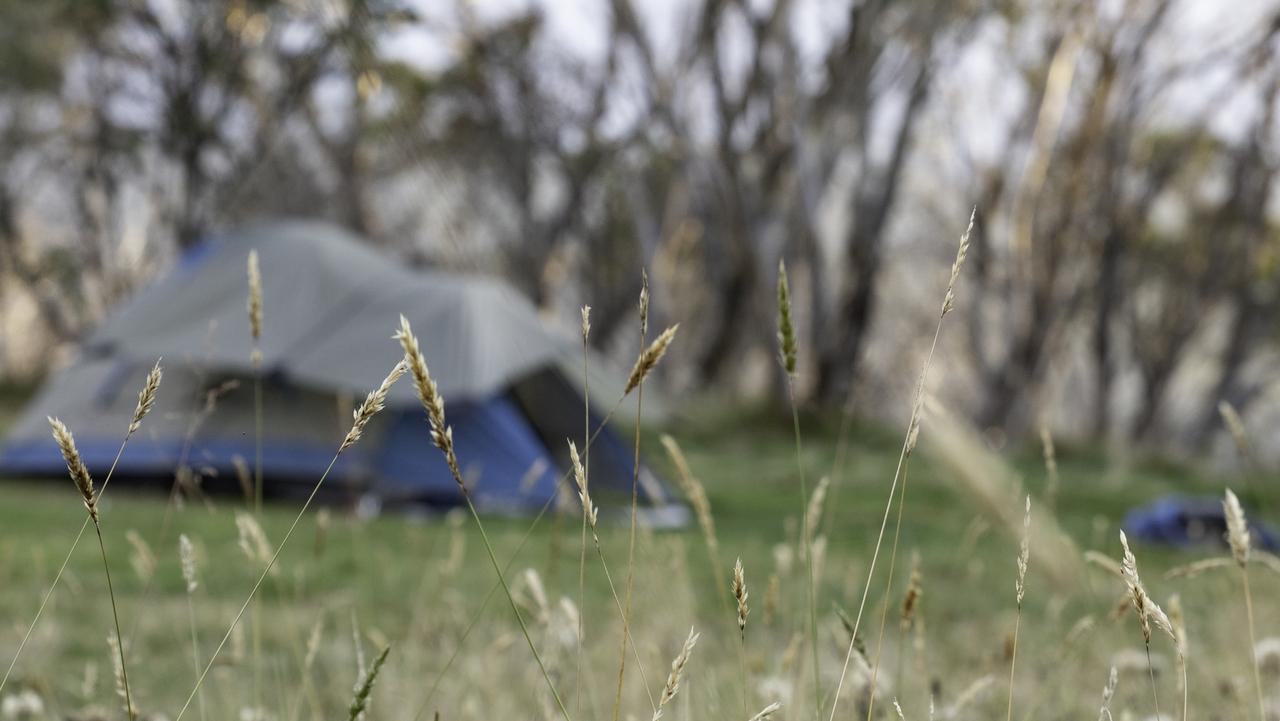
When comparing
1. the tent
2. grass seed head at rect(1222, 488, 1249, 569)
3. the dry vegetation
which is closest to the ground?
the dry vegetation

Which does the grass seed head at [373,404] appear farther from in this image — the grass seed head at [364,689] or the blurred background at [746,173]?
the blurred background at [746,173]

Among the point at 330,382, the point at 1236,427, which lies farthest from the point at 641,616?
the point at 330,382

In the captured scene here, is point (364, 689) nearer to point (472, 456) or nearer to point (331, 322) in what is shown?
point (472, 456)

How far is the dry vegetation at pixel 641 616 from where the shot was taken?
87cm

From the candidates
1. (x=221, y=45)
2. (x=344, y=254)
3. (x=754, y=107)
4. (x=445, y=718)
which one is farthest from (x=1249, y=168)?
(x=445, y=718)

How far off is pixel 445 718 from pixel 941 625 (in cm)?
159

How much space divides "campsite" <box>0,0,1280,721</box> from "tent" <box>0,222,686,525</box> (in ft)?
0.10

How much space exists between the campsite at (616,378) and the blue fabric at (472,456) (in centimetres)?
3

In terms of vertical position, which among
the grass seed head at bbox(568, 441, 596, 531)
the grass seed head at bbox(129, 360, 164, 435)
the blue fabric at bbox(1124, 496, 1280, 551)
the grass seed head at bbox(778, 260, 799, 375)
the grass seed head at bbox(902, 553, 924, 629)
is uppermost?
the grass seed head at bbox(129, 360, 164, 435)

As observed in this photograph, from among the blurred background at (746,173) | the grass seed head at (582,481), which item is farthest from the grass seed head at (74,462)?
the blurred background at (746,173)

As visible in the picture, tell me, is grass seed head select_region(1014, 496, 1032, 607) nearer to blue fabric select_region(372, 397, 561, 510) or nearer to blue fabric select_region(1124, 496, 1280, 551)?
blue fabric select_region(1124, 496, 1280, 551)

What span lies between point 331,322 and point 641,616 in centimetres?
431

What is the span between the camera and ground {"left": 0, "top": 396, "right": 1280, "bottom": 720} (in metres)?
1.54

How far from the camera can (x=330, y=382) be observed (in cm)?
585
